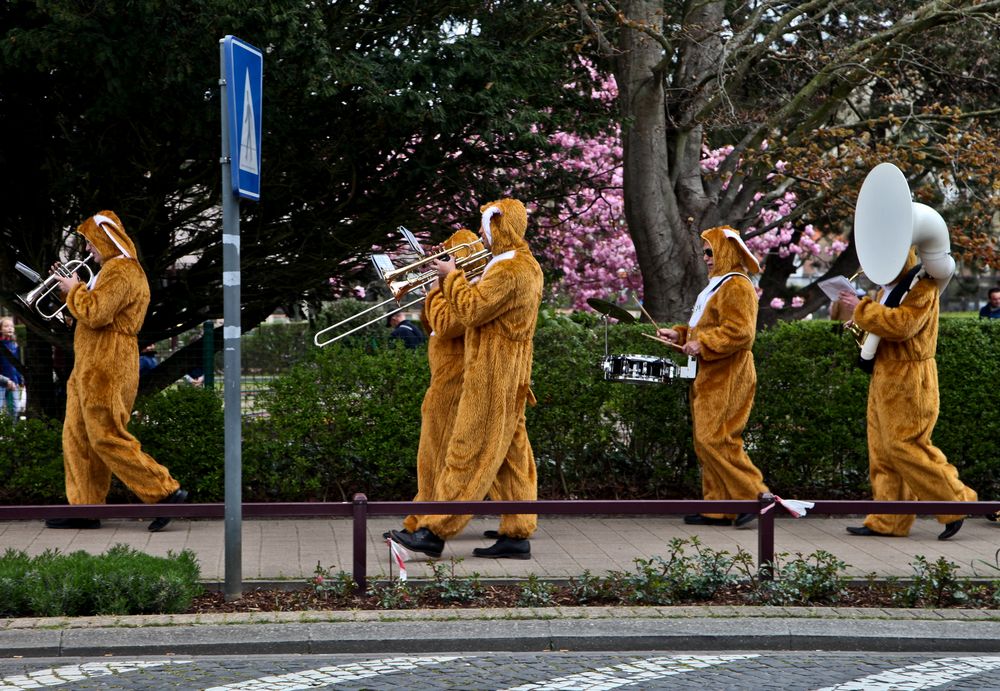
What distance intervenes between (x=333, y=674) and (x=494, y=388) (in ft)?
8.42

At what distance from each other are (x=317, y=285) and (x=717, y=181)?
378 cm

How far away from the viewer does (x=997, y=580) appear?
7117mm

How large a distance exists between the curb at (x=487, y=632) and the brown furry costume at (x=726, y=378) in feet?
8.61

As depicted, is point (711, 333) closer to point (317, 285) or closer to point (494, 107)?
point (494, 107)

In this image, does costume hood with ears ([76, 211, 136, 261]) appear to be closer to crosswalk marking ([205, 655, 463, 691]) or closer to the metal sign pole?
the metal sign pole

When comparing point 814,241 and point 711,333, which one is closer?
point 711,333

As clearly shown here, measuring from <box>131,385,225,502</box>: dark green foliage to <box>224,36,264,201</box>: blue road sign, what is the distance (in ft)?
10.9

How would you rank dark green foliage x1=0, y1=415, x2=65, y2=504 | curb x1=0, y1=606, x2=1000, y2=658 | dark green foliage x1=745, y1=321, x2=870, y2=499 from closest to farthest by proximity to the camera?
curb x1=0, y1=606, x2=1000, y2=658, dark green foliage x1=0, y1=415, x2=65, y2=504, dark green foliage x1=745, y1=321, x2=870, y2=499

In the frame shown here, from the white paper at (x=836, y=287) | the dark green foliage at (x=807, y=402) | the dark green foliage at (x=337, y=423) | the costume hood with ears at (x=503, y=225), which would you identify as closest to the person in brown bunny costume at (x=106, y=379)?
the dark green foliage at (x=337, y=423)

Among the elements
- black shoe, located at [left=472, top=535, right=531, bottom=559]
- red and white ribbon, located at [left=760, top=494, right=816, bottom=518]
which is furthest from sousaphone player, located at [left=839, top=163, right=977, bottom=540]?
black shoe, located at [left=472, top=535, right=531, bottom=559]

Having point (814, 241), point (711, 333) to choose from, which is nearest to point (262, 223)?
point (711, 333)

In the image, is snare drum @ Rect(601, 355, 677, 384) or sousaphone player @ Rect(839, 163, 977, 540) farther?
snare drum @ Rect(601, 355, 677, 384)

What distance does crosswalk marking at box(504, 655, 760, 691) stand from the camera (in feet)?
18.0

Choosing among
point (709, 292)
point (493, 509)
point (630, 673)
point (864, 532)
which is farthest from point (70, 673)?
point (864, 532)
